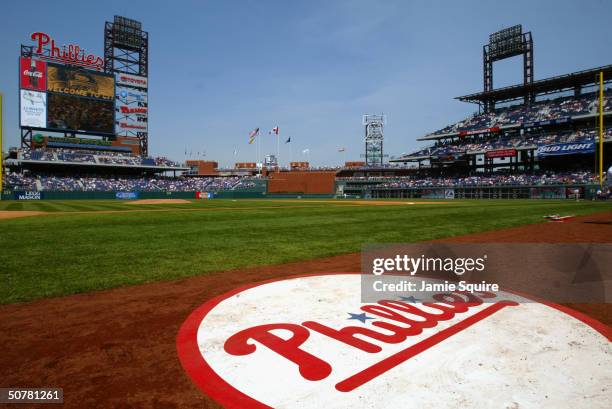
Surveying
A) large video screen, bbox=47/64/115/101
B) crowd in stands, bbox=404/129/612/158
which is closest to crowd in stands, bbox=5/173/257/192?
large video screen, bbox=47/64/115/101

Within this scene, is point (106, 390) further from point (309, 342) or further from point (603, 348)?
point (603, 348)

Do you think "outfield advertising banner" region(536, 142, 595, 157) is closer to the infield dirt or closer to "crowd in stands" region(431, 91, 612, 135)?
"crowd in stands" region(431, 91, 612, 135)

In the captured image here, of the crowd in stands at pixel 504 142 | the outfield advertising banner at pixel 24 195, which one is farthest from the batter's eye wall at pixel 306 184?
the outfield advertising banner at pixel 24 195

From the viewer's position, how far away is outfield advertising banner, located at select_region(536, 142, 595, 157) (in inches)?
1676

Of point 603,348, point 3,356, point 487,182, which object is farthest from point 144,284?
point 487,182

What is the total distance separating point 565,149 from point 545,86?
16.1 meters

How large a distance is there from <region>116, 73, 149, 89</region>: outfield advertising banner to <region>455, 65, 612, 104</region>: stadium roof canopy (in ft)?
191

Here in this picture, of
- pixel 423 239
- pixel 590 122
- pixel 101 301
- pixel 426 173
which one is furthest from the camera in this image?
pixel 426 173

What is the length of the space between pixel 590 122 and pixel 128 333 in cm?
6297

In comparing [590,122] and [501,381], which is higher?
[590,122]

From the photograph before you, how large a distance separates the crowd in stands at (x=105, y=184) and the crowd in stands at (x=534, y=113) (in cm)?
4199

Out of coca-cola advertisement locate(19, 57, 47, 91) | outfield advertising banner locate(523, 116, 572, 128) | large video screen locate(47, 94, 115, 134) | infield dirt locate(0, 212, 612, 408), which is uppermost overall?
coca-cola advertisement locate(19, 57, 47, 91)

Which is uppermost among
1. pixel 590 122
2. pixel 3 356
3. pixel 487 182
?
pixel 590 122

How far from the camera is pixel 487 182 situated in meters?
52.3
